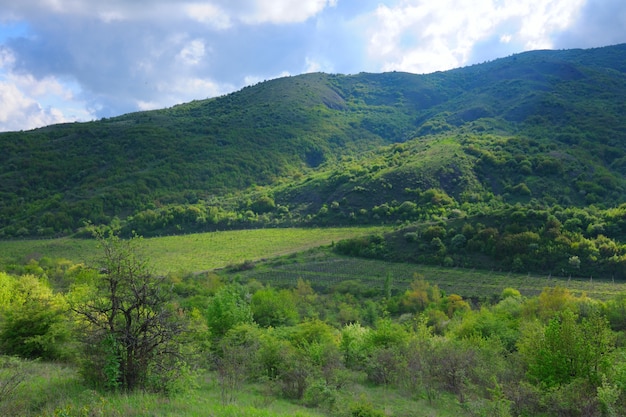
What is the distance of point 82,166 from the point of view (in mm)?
125062

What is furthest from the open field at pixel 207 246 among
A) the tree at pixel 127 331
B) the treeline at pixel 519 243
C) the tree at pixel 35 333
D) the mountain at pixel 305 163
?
the tree at pixel 127 331

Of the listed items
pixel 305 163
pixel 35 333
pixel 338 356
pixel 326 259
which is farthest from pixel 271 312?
pixel 305 163

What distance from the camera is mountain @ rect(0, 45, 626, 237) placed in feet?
312

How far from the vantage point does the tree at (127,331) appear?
13519 millimetres

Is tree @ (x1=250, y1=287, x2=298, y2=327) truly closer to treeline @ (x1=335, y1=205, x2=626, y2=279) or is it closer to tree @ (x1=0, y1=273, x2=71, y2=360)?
tree @ (x1=0, y1=273, x2=71, y2=360)

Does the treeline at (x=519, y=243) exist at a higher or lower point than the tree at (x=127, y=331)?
lower

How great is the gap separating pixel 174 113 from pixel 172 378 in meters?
183

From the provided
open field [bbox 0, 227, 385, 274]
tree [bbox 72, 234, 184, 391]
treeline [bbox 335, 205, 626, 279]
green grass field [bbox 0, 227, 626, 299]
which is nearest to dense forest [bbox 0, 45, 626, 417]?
tree [bbox 72, 234, 184, 391]

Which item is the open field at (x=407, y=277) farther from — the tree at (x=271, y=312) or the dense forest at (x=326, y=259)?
the tree at (x=271, y=312)

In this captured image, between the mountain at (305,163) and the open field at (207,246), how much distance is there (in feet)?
24.1

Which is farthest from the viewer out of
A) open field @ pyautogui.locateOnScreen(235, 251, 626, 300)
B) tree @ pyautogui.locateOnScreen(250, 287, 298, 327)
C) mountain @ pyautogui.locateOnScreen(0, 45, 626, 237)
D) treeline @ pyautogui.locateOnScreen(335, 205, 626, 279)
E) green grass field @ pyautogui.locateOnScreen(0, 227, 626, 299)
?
mountain @ pyautogui.locateOnScreen(0, 45, 626, 237)

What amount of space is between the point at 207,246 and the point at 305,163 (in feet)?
245

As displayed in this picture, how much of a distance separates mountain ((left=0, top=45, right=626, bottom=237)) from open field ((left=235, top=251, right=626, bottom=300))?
25625 mm

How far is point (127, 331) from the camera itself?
1348cm
